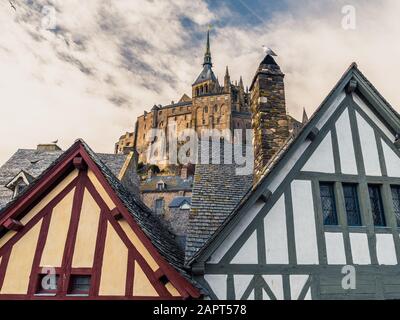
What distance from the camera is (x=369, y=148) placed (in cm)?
595

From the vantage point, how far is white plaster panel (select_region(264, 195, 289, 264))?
508 centimetres

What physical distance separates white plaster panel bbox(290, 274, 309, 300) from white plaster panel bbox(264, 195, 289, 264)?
10.5 inches

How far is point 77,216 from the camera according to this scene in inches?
217

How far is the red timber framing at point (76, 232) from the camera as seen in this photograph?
195 inches

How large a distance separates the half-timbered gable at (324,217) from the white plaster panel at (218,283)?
0.01 meters

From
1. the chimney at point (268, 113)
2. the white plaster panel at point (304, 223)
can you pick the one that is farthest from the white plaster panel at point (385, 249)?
the chimney at point (268, 113)

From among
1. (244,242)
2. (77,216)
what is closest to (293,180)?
(244,242)

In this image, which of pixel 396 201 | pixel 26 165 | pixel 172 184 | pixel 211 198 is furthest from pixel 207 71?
pixel 396 201

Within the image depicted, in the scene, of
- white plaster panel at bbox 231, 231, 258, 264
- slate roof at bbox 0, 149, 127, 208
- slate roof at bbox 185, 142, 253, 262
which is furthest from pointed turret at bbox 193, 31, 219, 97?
white plaster panel at bbox 231, 231, 258, 264

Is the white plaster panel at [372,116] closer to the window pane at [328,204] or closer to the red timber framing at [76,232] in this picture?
the window pane at [328,204]

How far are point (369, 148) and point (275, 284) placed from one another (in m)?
3.04

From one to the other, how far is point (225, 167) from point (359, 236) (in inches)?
198

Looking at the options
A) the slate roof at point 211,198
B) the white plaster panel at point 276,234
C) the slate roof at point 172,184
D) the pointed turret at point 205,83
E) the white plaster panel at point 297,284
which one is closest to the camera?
the white plaster panel at point 297,284

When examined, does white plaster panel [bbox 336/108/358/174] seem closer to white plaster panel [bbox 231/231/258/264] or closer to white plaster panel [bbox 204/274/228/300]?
white plaster panel [bbox 231/231/258/264]
